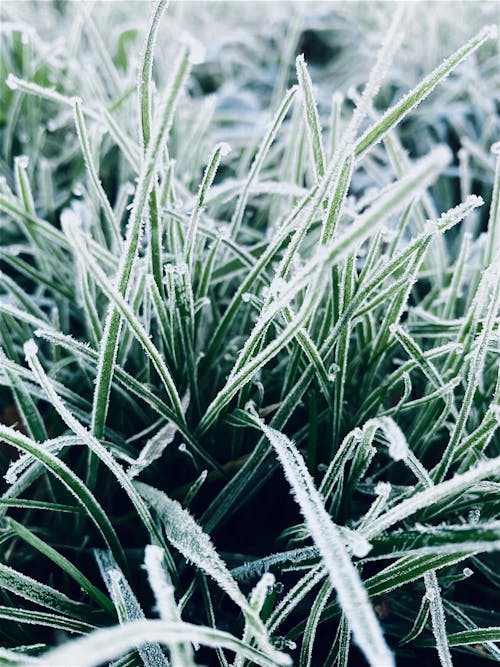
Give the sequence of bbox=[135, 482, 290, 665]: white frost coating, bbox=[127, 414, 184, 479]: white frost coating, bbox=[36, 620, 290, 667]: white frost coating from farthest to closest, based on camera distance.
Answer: bbox=[127, 414, 184, 479]: white frost coating < bbox=[135, 482, 290, 665]: white frost coating < bbox=[36, 620, 290, 667]: white frost coating

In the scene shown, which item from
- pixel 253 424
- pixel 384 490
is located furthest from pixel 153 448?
pixel 384 490

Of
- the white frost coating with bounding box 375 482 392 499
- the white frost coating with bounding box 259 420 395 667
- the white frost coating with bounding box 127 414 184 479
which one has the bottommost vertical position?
the white frost coating with bounding box 127 414 184 479

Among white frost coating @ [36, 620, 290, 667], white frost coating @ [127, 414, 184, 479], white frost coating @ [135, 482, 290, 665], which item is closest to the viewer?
white frost coating @ [36, 620, 290, 667]

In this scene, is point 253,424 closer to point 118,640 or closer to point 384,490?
point 384,490

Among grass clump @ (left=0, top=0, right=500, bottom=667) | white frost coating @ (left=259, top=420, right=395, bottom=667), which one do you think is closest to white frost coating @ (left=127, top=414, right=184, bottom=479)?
grass clump @ (left=0, top=0, right=500, bottom=667)

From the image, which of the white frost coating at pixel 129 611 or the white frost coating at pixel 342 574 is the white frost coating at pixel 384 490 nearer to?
the white frost coating at pixel 342 574

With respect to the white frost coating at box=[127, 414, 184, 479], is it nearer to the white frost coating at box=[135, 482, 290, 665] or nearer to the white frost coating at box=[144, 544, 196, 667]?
the white frost coating at box=[135, 482, 290, 665]

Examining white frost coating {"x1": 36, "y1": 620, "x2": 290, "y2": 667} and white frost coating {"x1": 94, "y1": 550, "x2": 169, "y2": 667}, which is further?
white frost coating {"x1": 94, "y1": 550, "x2": 169, "y2": 667}
